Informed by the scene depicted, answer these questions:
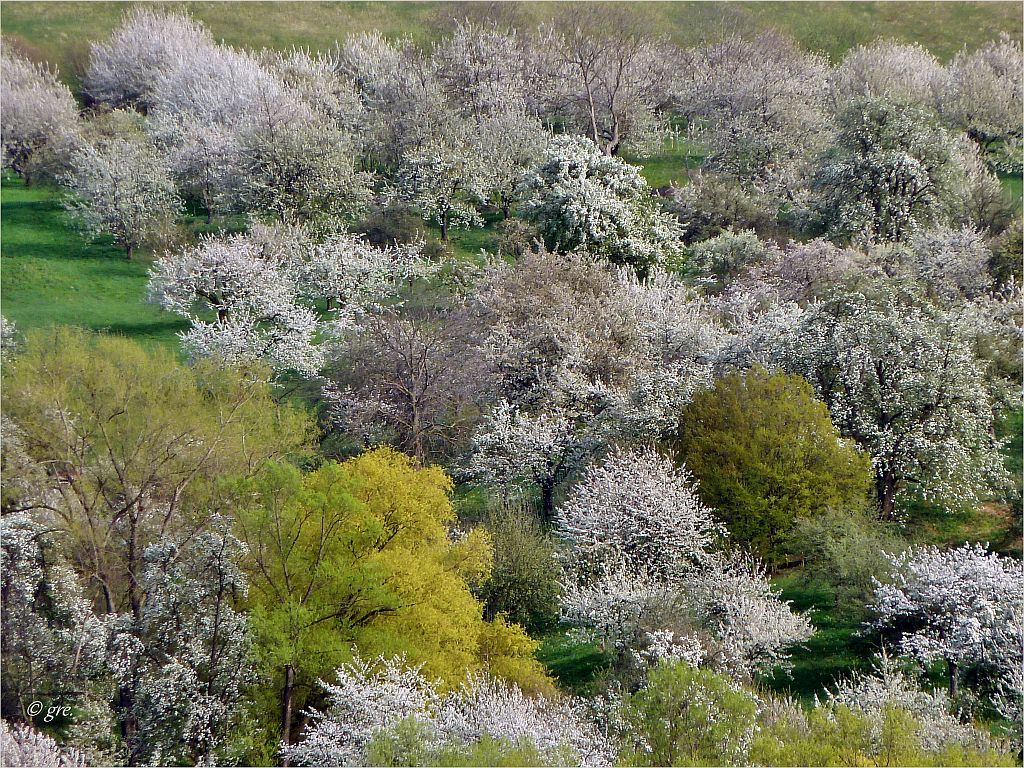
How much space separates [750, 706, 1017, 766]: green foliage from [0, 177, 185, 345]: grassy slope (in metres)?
37.2

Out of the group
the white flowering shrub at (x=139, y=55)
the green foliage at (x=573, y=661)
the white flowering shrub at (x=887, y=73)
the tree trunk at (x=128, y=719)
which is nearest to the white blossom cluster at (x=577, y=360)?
the green foliage at (x=573, y=661)

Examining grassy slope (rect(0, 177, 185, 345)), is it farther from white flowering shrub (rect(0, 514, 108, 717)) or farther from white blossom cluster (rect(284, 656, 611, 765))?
white blossom cluster (rect(284, 656, 611, 765))

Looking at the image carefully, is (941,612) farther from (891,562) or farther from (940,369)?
(940,369)

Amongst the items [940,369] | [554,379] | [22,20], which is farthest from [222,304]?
[22,20]

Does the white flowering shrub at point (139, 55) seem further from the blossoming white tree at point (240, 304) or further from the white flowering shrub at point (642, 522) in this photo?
the white flowering shrub at point (642, 522)

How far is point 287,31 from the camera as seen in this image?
87500 mm

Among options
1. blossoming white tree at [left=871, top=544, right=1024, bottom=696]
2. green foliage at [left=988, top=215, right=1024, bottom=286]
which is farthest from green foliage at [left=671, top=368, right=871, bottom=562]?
green foliage at [left=988, top=215, right=1024, bottom=286]

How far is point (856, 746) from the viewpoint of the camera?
64.5 feet

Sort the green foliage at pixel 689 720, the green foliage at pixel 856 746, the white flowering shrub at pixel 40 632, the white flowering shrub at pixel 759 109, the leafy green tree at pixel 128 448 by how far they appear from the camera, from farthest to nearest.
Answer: the white flowering shrub at pixel 759 109 < the leafy green tree at pixel 128 448 < the white flowering shrub at pixel 40 632 < the green foliage at pixel 689 720 < the green foliage at pixel 856 746

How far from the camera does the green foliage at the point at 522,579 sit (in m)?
30.5

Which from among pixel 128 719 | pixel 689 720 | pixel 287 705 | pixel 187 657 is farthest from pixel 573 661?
pixel 128 719

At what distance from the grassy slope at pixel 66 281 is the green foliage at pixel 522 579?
25.1 m

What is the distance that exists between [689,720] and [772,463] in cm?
1229

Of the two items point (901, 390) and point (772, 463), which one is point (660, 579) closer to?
point (772, 463)
